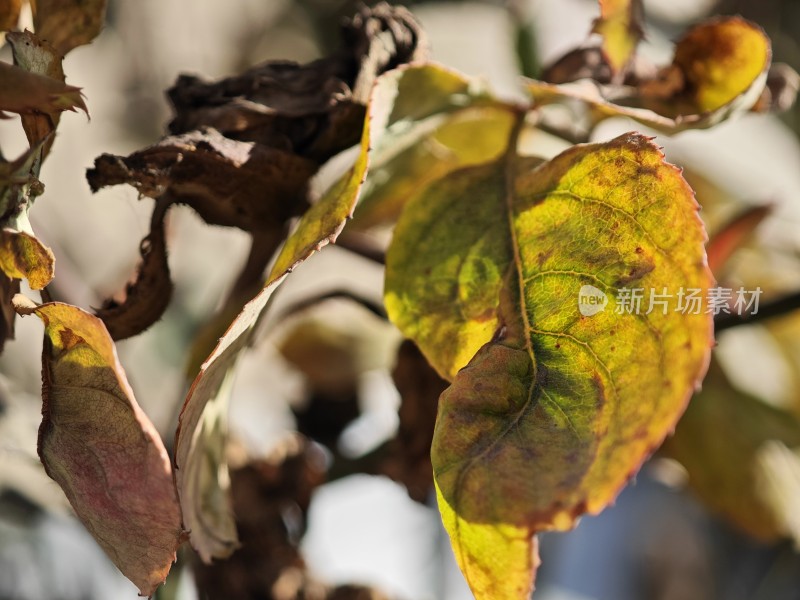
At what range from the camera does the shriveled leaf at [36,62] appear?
0.48 meters

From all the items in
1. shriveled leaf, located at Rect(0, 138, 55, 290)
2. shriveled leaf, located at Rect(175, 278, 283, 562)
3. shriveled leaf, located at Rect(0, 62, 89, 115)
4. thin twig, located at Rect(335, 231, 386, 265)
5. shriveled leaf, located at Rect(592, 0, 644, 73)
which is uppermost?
shriveled leaf, located at Rect(0, 62, 89, 115)

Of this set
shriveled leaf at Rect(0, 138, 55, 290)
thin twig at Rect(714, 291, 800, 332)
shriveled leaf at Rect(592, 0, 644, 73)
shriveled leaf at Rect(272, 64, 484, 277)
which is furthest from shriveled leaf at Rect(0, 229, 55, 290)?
thin twig at Rect(714, 291, 800, 332)

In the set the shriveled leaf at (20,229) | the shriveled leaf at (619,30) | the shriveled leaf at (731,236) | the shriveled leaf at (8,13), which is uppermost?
the shriveled leaf at (8,13)

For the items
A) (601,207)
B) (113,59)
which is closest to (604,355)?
(601,207)

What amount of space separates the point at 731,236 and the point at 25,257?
0.62 metres

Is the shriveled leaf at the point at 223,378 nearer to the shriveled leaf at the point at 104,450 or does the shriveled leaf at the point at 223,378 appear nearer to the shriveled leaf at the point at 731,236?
the shriveled leaf at the point at 104,450

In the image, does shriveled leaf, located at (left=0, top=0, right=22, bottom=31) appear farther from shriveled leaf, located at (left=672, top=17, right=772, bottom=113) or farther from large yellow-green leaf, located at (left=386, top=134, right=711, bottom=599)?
shriveled leaf, located at (left=672, top=17, right=772, bottom=113)

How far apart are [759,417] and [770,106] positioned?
292mm

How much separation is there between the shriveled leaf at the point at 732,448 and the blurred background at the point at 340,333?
0.14 ft

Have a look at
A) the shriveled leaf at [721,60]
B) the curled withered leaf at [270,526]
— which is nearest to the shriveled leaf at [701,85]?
the shriveled leaf at [721,60]

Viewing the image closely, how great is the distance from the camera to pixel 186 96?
57cm

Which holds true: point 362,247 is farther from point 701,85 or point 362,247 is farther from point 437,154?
point 701,85

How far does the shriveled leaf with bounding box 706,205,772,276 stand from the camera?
0.85 meters

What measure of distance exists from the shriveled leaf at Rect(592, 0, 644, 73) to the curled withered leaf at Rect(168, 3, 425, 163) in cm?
14
